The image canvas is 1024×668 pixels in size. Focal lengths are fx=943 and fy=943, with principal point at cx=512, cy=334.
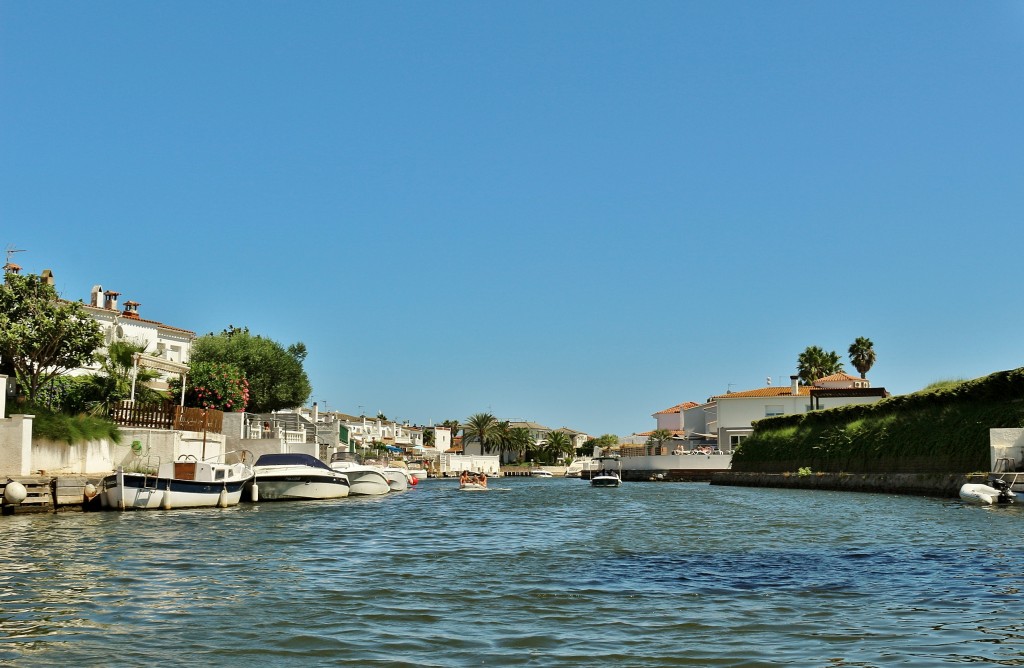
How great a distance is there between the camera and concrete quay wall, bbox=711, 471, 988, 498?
153 ft

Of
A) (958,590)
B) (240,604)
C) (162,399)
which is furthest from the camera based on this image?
(162,399)

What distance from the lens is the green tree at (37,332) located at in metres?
39.1

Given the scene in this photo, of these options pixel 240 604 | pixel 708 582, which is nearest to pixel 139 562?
pixel 240 604

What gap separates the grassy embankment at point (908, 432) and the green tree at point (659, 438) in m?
36.6

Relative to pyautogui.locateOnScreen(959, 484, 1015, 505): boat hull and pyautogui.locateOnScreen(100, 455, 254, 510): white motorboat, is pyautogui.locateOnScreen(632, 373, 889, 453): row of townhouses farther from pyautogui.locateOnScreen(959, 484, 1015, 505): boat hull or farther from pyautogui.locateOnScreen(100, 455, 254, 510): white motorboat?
pyautogui.locateOnScreen(100, 455, 254, 510): white motorboat

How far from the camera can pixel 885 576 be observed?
16562mm

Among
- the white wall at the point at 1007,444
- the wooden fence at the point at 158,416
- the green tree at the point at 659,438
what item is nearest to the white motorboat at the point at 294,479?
the wooden fence at the point at 158,416

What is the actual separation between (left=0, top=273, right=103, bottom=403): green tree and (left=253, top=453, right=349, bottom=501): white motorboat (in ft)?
29.8

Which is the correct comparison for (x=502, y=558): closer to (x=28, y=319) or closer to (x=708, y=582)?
(x=708, y=582)

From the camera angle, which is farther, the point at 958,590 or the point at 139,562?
the point at 139,562

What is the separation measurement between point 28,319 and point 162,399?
13.4m

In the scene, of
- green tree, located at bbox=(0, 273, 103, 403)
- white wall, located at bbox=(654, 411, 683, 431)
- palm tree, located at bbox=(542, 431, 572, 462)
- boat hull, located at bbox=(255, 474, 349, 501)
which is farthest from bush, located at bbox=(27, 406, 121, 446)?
palm tree, located at bbox=(542, 431, 572, 462)

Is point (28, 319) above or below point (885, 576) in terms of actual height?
above

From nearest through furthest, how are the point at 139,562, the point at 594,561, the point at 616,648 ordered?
the point at 616,648 → the point at 139,562 → the point at 594,561
